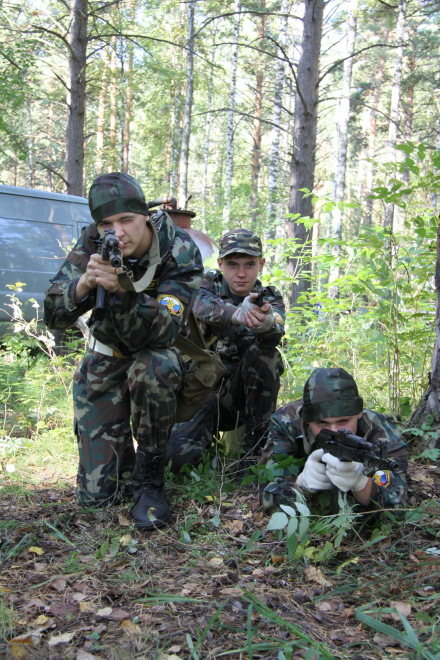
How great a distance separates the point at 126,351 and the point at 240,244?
1.04 m

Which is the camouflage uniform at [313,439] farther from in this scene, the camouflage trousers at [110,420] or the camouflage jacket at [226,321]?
the camouflage jacket at [226,321]

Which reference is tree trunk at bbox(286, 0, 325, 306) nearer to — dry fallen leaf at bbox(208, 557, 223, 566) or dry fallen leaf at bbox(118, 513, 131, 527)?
dry fallen leaf at bbox(118, 513, 131, 527)

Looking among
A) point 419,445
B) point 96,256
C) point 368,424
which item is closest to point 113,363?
point 96,256

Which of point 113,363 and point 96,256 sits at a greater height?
point 96,256

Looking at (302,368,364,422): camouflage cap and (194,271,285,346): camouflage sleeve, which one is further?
(194,271,285,346): camouflage sleeve

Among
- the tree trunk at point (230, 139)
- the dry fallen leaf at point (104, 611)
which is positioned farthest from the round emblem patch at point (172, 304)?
the tree trunk at point (230, 139)

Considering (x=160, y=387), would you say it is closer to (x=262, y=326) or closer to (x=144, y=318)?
(x=144, y=318)

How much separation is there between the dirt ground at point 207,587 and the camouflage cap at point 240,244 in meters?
1.48

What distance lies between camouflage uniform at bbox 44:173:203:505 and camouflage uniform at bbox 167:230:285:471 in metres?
0.40

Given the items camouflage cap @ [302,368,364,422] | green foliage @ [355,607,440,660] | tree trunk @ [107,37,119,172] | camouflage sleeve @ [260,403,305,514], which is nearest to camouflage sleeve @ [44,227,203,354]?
camouflage sleeve @ [260,403,305,514]

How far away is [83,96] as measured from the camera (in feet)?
27.6

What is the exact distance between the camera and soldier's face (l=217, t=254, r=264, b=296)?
3.58m

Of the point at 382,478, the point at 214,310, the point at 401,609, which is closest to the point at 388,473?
the point at 382,478

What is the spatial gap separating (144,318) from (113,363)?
430 mm
